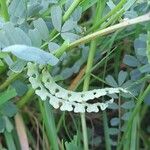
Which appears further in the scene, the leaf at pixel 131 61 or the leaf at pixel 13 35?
the leaf at pixel 131 61

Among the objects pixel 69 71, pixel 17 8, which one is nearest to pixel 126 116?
pixel 69 71

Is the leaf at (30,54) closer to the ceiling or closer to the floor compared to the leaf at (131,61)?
closer to the ceiling

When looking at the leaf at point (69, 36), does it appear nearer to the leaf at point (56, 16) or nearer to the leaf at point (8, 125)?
the leaf at point (56, 16)

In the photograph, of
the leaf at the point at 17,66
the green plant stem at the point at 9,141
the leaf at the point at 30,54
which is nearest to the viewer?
the leaf at the point at 30,54

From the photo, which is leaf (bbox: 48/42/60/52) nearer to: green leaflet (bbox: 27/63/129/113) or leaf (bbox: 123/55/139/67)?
green leaflet (bbox: 27/63/129/113)

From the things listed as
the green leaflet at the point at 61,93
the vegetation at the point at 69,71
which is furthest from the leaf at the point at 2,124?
the green leaflet at the point at 61,93

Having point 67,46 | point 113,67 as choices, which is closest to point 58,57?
point 67,46

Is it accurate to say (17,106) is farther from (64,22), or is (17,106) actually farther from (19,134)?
(64,22)

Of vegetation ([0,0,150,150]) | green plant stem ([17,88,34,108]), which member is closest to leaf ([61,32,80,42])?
vegetation ([0,0,150,150])
